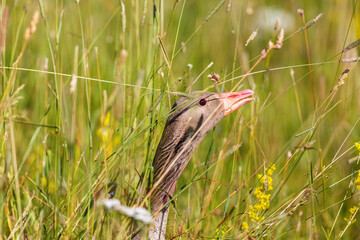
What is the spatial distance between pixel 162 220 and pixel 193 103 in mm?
504

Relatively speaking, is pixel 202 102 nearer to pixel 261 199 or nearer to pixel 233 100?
pixel 233 100

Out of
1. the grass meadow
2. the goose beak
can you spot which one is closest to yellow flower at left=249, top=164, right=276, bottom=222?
the grass meadow

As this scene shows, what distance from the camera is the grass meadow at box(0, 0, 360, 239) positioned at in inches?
82.7

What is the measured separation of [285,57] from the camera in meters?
5.08

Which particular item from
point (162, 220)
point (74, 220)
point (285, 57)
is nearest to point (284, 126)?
point (285, 57)

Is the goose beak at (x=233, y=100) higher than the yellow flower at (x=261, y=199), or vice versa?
the goose beak at (x=233, y=100)

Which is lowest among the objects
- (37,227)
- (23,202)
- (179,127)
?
(23,202)

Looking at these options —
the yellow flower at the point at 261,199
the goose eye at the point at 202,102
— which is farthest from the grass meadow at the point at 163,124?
the goose eye at the point at 202,102

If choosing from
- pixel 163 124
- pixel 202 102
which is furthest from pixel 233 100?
pixel 163 124

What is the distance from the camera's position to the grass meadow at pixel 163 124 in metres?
2.10

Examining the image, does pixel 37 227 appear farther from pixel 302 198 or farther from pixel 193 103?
pixel 302 198

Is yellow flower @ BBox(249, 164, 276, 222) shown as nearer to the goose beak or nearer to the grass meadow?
the grass meadow

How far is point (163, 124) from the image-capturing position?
2.57 meters

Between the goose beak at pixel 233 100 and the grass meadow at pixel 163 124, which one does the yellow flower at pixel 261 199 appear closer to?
the grass meadow at pixel 163 124
